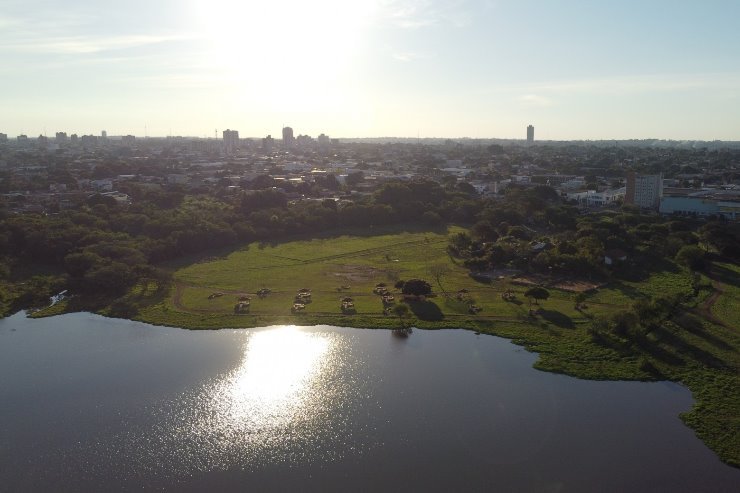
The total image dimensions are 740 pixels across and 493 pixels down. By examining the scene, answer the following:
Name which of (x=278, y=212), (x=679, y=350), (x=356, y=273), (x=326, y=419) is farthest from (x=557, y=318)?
(x=278, y=212)

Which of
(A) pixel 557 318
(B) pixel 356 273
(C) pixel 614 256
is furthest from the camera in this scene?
(C) pixel 614 256

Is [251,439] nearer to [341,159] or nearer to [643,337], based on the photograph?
[643,337]

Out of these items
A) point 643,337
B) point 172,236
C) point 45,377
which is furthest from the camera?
point 172,236

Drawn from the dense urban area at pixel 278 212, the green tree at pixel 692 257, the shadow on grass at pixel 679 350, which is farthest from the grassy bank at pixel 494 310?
the dense urban area at pixel 278 212

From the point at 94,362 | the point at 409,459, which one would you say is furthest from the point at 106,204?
the point at 409,459

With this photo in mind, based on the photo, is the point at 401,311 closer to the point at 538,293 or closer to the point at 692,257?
the point at 538,293

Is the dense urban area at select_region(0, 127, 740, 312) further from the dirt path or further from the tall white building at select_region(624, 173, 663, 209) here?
the dirt path
